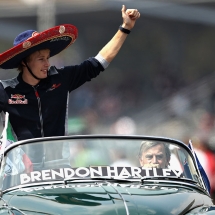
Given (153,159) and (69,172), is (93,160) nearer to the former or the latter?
(69,172)

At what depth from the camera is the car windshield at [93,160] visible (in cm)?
577

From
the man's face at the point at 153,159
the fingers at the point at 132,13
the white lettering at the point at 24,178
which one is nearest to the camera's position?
the white lettering at the point at 24,178

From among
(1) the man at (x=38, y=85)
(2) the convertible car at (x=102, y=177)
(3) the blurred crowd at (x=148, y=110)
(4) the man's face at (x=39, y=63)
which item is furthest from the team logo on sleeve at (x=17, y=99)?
(3) the blurred crowd at (x=148, y=110)

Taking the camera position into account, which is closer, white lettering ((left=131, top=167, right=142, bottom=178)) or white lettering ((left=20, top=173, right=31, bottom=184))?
white lettering ((left=20, top=173, right=31, bottom=184))

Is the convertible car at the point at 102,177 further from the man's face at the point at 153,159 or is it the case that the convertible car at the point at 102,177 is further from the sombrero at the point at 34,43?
the sombrero at the point at 34,43

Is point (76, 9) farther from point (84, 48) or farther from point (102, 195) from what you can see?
point (102, 195)

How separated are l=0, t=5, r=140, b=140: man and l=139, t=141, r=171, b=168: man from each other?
44.8 inches

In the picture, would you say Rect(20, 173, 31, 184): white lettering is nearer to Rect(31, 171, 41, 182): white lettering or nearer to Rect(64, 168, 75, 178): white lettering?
Rect(31, 171, 41, 182): white lettering

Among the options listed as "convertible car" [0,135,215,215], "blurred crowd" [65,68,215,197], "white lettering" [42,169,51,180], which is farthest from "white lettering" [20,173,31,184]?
"blurred crowd" [65,68,215,197]

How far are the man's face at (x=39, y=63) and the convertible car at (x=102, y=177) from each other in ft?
A: 3.74

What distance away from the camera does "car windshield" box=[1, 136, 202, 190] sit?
577cm

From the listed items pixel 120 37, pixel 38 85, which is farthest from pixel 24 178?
pixel 120 37

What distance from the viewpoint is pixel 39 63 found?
7086 mm

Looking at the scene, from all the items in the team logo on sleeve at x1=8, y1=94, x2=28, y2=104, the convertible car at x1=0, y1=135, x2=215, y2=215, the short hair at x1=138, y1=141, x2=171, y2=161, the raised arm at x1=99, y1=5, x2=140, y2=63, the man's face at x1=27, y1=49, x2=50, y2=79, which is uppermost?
the raised arm at x1=99, y1=5, x2=140, y2=63
